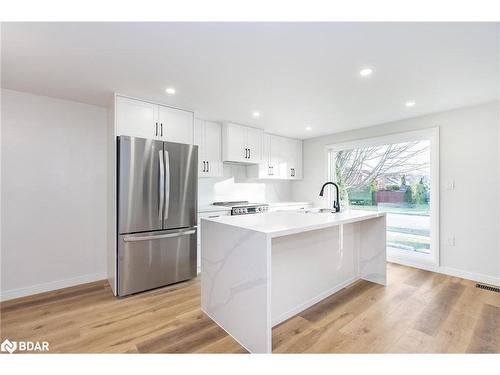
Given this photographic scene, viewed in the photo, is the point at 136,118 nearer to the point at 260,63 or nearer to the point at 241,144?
the point at 260,63

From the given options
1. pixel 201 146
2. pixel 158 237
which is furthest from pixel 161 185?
pixel 201 146

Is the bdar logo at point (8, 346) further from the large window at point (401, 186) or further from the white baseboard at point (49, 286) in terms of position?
the large window at point (401, 186)

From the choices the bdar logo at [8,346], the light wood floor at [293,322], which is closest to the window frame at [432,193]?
the light wood floor at [293,322]

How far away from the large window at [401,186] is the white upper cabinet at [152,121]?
9.91 ft

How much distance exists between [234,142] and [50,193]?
255 cm

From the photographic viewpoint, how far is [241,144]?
4062 mm

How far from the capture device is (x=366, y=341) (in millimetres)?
1785

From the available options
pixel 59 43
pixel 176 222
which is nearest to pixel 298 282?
pixel 176 222

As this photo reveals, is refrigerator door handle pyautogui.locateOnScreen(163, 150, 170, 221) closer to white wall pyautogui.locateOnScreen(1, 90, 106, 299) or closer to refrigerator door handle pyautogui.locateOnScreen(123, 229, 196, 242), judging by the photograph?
refrigerator door handle pyautogui.locateOnScreen(123, 229, 196, 242)

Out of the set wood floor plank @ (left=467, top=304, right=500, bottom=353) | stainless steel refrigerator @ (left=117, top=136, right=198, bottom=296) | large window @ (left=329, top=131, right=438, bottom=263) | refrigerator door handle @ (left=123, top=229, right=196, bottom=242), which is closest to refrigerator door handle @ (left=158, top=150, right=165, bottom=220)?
stainless steel refrigerator @ (left=117, top=136, right=198, bottom=296)

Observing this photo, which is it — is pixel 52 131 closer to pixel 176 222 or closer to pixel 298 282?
pixel 176 222

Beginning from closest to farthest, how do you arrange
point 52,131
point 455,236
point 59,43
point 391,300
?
1. point 59,43
2. point 391,300
3. point 52,131
4. point 455,236

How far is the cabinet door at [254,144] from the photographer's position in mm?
4191

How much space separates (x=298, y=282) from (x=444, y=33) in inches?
87.5
